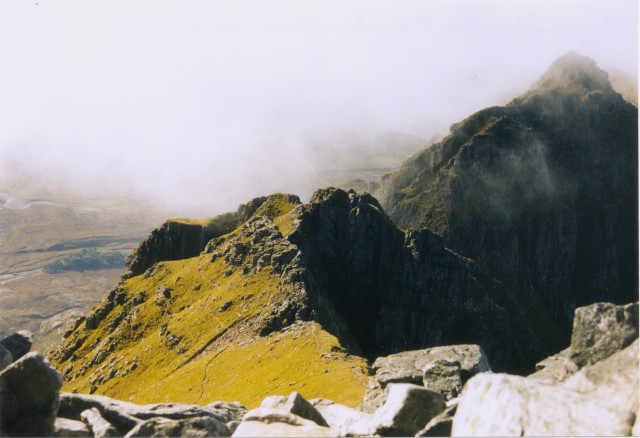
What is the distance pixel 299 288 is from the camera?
151250 millimetres

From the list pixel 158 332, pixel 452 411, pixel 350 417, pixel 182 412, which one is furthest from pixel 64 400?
pixel 158 332

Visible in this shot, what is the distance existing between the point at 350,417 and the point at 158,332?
14468cm

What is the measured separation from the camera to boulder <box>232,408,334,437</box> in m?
28.1

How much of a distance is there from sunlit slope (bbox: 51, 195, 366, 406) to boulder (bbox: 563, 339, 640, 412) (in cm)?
5723

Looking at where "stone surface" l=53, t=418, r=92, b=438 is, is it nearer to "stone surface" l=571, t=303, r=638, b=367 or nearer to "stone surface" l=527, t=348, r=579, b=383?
"stone surface" l=527, t=348, r=579, b=383

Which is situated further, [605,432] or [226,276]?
[226,276]

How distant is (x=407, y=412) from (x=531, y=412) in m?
8.11

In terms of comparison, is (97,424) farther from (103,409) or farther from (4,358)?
(4,358)

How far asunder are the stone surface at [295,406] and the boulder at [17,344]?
20316 mm

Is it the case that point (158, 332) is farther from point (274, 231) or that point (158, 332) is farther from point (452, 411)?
point (452, 411)

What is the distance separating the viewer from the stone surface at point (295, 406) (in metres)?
33.3

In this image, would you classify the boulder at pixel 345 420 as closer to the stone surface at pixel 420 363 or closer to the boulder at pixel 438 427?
the boulder at pixel 438 427

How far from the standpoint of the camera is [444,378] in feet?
132

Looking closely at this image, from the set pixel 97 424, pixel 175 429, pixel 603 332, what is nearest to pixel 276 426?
pixel 175 429
